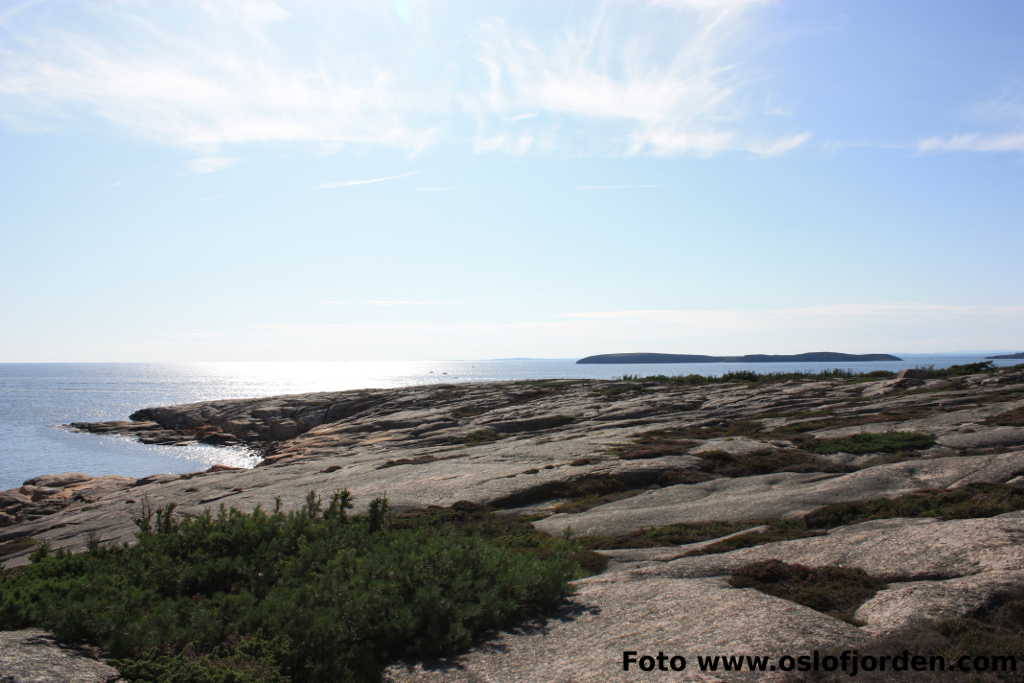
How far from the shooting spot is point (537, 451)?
32250mm

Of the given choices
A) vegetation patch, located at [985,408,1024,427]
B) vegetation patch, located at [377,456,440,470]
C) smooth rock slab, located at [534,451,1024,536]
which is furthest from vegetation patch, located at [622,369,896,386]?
smooth rock slab, located at [534,451,1024,536]

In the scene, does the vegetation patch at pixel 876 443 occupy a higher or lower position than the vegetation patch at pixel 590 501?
higher

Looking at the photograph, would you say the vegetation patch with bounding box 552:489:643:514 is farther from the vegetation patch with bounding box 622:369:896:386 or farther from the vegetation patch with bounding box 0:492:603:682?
the vegetation patch with bounding box 622:369:896:386

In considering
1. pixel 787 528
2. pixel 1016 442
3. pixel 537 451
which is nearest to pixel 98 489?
pixel 537 451

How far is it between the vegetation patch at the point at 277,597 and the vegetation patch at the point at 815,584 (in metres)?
3.27

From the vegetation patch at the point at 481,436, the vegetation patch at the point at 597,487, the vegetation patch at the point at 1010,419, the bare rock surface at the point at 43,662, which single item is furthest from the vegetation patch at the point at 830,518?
the vegetation patch at the point at 481,436

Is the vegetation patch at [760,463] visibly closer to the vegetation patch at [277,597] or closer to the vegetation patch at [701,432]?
the vegetation patch at [701,432]

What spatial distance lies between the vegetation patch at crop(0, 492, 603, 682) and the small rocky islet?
0.56 meters

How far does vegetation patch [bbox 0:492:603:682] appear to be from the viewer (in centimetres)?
892

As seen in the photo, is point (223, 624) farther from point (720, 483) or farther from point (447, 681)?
point (720, 483)

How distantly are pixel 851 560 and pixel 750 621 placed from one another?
4111 millimetres

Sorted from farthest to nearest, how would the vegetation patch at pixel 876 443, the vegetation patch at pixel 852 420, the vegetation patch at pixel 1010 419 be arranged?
the vegetation patch at pixel 852 420 → the vegetation patch at pixel 1010 419 → the vegetation patch at pixel 876 443

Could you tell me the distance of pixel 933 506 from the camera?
1588 centimetres

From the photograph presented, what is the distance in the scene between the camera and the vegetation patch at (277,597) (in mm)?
8922
